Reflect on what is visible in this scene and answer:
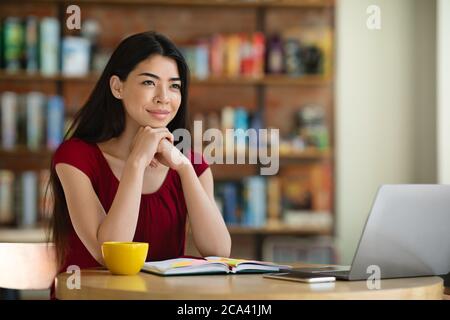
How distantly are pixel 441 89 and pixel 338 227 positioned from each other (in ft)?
2.93

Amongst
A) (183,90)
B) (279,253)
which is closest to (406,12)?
(279,253)

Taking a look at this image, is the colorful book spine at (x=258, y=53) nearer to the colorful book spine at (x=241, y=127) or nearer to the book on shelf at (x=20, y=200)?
the colorful book spine at (x=241, y=127)

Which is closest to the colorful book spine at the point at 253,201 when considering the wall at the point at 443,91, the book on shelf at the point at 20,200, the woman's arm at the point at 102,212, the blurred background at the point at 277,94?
the blurred background at the point at 277,94

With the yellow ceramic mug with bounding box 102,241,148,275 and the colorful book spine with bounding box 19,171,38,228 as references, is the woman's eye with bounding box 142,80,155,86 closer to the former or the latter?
the yellow ceramic mug with bounding box 102,241,148,275

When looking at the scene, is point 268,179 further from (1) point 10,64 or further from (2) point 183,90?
(2) point 183,90

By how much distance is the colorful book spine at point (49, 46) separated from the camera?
12.8ft

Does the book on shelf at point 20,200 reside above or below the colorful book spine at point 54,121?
below

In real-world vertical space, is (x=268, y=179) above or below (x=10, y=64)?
below

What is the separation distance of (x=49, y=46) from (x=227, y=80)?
934 millimetres

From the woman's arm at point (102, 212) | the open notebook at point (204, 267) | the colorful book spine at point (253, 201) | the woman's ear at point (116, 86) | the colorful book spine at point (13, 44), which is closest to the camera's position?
the open notebook at point (204, 267)

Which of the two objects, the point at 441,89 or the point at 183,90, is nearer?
the point at 183,90

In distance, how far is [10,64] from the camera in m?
3.92
